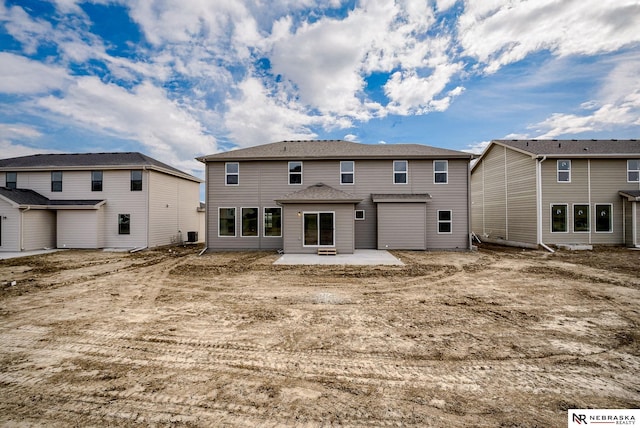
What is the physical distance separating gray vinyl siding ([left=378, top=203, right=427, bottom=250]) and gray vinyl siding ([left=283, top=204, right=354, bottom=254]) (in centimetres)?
223

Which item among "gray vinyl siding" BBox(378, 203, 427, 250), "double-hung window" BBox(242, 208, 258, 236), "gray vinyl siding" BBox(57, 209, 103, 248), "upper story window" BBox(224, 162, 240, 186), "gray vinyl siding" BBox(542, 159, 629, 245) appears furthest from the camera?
"gray vinyl siding" BBox(57, 209, 103, 248)

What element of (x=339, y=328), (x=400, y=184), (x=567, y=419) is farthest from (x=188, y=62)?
(x=567, y=419)

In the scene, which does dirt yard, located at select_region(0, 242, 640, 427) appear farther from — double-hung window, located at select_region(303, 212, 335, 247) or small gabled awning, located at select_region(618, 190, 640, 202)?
small gabled awning, located at select_region(618, 190, 640, 202)

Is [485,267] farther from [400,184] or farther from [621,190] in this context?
[621,190]

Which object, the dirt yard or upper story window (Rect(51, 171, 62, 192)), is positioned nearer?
the dirt yard

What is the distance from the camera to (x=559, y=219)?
49.3ft

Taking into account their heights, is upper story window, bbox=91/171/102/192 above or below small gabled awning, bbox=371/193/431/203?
above

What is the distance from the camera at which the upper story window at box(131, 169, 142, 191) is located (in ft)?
52.0

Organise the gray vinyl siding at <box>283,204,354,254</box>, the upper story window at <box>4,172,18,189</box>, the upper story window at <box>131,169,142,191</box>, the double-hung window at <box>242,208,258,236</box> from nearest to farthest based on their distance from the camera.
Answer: the gray vinyl siding at <box>283,204,354,254</box>, the double-hung window at <box>242,208,258,236</box>, the upper story window at <box>131,169,142,191</box>, the upper story window at <box>4,172,18,189</box>

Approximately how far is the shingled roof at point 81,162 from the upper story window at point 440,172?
1716 cm

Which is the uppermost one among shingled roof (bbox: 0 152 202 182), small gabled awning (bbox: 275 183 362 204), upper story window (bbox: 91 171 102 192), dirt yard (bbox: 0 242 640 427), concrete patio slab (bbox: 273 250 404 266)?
shingled roof (bbox: 0 152 202 182)

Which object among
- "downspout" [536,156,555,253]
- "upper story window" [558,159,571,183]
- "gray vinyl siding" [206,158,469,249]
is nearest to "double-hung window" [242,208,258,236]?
"gray vinyl siding" [206,158,469,249]

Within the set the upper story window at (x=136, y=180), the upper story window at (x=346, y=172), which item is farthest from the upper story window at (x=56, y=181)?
the upper story window at (x=346, y=172)

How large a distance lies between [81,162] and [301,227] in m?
15.8
